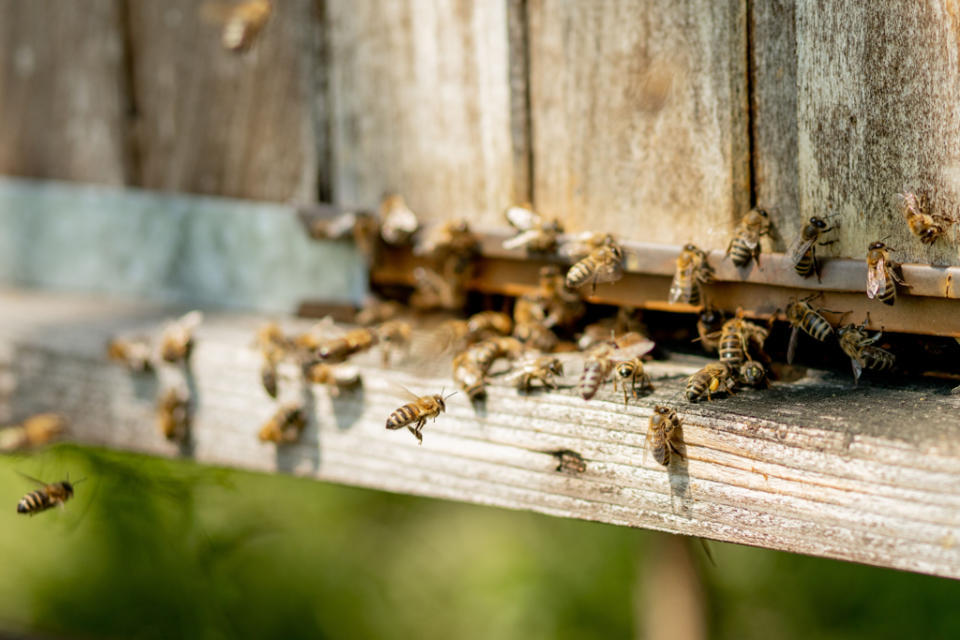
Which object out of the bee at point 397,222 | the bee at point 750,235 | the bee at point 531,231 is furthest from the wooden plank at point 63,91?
the bee at point 750,235

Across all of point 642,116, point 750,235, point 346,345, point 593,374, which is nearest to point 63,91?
point 346,345

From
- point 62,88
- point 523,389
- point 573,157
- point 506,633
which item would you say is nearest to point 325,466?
point 523,389

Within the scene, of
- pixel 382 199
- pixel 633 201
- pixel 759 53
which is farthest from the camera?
pixel 382 199

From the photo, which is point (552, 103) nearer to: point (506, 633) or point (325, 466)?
point (325, 466)

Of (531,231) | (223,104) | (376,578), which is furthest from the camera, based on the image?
(376,578)

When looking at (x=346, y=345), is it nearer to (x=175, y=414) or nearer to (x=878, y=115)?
(x=175, y=414)

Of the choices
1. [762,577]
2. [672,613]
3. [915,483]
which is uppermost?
[915,483]

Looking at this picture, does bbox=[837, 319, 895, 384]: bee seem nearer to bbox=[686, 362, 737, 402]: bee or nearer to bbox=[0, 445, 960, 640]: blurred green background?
bbox=[686, 362, 737, 402]: bee

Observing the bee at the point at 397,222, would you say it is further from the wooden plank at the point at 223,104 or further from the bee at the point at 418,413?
the bee at the point at 418,413
